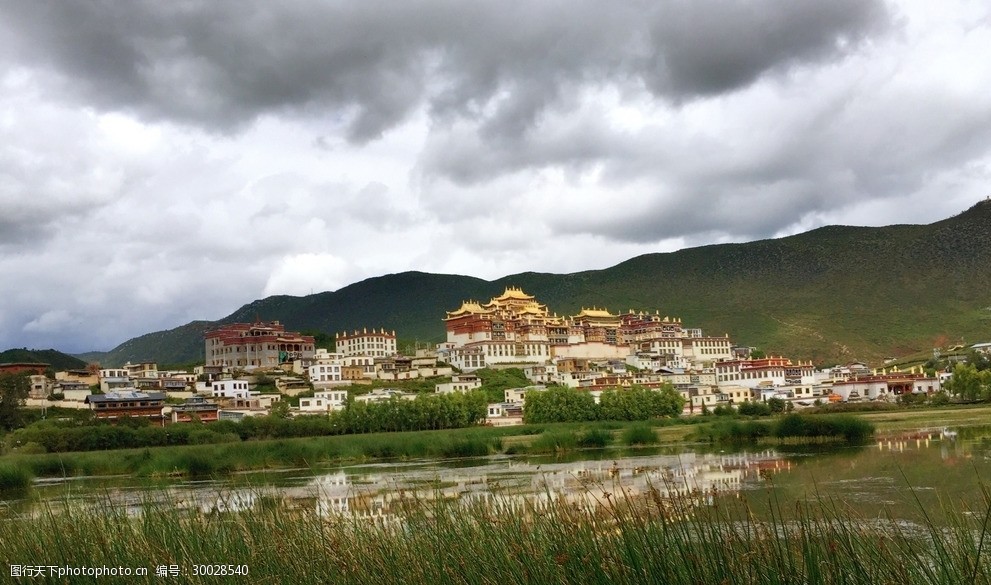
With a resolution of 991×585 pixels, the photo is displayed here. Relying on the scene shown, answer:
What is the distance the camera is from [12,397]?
221 ft

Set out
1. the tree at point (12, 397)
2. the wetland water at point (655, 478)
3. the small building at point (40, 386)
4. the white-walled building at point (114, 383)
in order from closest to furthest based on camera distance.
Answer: the wetland water at point (655, 478)
the tree at point (12, 397)
the small building at point (40, 386)
the white-walled building at point (114, 383)

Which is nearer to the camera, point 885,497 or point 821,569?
point 821,569

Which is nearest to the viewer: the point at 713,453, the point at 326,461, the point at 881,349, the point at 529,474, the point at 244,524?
the point at 244,524

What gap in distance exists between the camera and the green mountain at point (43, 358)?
378 ft

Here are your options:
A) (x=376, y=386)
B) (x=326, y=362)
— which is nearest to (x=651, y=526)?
(x=376, y=386)

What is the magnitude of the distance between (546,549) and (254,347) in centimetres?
9923

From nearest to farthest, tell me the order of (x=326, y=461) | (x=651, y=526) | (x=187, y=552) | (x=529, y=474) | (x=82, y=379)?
(x=651, y=526) → (x=187, y=552) → (x=529, y=474) → (x=326, y=461) → (x=82, y=379)

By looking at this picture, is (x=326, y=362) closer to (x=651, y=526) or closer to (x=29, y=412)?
(x=29, y=412)

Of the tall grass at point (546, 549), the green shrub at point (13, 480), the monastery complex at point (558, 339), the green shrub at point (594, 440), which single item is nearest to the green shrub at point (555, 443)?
the green shrub at point (594, 440)

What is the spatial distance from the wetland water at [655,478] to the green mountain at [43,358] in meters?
87.6

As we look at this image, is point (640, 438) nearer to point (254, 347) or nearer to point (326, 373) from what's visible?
point (326, 373)

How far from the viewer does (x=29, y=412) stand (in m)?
68.5

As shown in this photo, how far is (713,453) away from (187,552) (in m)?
28.3

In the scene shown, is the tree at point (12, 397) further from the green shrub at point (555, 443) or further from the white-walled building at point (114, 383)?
the green shrub at point (555, 443)
